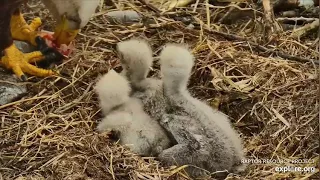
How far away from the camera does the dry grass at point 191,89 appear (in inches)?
61.4

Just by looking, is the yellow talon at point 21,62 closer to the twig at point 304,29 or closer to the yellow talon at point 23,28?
the yellow talon at point 23,28

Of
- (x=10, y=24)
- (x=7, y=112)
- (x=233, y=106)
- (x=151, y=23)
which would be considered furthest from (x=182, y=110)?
(x=10, y=24)

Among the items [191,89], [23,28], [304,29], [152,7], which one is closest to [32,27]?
[23,28]

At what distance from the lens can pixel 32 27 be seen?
1934 mm

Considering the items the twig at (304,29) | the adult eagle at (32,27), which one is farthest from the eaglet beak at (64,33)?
the twig at (304,29)

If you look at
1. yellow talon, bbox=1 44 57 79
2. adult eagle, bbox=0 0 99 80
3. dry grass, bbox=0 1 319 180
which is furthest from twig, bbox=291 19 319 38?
yellow talon, bbox=1 44 57 79

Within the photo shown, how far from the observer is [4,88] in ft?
5.99

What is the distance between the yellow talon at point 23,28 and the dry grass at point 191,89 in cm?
17

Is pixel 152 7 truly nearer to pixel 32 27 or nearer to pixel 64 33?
pixel 64 33

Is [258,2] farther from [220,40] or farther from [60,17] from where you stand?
[60,17]

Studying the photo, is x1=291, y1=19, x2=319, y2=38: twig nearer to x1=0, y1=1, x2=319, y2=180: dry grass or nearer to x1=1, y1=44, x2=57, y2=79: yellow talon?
x1=0, y1=1, x2=319, y2=180: dry grass

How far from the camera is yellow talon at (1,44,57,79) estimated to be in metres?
1.86

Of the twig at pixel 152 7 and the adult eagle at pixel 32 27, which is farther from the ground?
the twig at pixel 152 7

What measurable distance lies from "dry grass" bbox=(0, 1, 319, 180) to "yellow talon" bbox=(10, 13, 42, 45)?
0.17m
